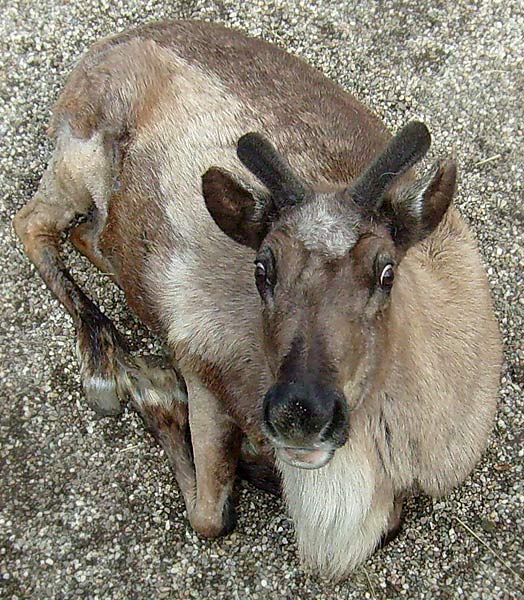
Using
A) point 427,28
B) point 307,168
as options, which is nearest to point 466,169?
point 427,28

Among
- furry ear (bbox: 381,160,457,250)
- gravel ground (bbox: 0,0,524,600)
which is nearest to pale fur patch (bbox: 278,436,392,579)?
gravel ground (bbox: 0,0,524,600)

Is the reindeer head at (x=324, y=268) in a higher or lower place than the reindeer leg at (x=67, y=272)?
higher

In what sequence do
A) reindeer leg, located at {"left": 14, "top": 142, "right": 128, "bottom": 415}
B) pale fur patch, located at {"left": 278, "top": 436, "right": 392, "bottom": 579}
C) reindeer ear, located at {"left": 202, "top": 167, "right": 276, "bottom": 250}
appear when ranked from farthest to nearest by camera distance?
reindeer leg, located at {"left": 14, "top": 142, "right": 128, "bottom": 415} → pale fur patch, located at {"left": 278, "top": 436, "right": 392, "bottom": 579} → reindeer ear, located at {"left": 202, "top": 167, "right": 276, "bottom": 250}

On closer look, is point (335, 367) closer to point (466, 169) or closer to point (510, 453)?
point (510, 453)

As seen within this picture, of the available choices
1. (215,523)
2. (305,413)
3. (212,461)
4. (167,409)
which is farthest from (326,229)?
(167,409)

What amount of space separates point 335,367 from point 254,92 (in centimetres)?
193

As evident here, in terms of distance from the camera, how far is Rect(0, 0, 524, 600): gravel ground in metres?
4.04

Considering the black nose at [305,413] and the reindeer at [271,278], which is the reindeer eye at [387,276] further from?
the black nose at [305,413]

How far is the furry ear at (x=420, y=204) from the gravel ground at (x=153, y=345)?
1.45 meters

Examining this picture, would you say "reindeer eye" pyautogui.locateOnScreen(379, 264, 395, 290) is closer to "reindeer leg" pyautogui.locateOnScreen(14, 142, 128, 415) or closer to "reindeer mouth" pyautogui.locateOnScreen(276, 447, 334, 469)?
"reindeer mouth" pyautogui.locateOnScreen(276, 447, 334, 469)

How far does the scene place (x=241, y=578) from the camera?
4.01 m

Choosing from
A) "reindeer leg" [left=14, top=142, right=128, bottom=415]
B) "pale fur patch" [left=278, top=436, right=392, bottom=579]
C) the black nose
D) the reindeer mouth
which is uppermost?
the black nose

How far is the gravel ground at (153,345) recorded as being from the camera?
4.04 metres

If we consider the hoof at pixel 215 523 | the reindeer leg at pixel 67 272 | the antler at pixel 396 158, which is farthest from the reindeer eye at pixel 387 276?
the reindeer leg at pixel 67 272
